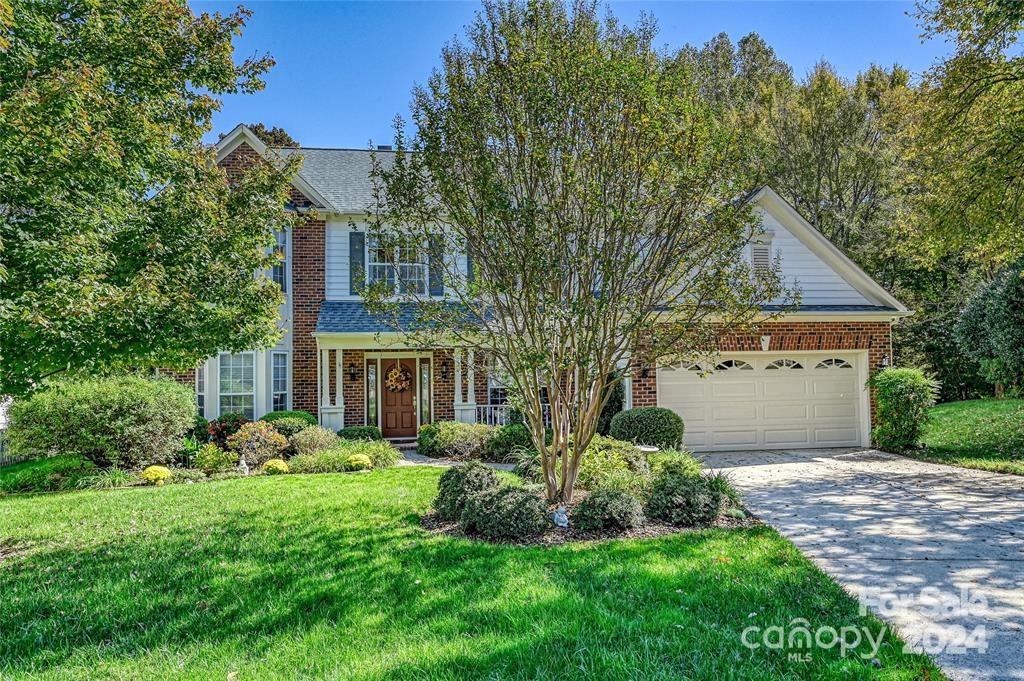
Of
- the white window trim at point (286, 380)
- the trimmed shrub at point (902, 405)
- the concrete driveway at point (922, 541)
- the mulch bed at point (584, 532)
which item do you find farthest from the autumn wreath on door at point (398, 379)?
the trimmed shrub at point (902, 405)

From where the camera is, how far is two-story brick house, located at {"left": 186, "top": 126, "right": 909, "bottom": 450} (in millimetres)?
13281

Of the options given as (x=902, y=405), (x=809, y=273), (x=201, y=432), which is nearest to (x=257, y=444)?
(x=201, y=432)

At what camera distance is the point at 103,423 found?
1035 centimetres

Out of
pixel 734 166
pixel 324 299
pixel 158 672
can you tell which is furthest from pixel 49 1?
pixel 324 299

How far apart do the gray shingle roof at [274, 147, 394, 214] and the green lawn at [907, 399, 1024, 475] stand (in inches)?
539

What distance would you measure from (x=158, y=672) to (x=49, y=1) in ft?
20.2

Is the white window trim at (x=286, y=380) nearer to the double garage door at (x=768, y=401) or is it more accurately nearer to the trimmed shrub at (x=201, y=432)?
the trimmed shrub at (x=201, y=432)

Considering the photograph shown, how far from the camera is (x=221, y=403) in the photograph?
1407 centimetres

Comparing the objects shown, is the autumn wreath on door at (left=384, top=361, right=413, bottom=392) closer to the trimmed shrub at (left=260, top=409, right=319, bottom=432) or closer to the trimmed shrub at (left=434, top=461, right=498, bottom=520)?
the trimmed shrub at (left=260, top=409, right=319, bottom=432)

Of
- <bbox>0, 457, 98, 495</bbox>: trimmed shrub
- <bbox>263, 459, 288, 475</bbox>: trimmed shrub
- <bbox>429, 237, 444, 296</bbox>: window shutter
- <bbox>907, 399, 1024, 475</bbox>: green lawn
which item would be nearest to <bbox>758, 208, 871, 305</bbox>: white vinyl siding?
<bbox>907, 399, 1024, 475</bbox>: green lawn

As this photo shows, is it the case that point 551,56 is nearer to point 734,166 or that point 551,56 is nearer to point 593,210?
point 593,210

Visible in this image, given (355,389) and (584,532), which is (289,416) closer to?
(355,389)

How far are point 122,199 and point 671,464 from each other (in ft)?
24.3

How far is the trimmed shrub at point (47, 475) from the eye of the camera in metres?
9.50
